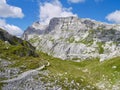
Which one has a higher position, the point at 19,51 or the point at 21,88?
the point at 19,51

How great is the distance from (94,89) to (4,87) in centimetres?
2487

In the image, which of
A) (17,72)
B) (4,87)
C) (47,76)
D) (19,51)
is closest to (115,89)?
(47,76)

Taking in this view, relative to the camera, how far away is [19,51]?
111938 millimetres

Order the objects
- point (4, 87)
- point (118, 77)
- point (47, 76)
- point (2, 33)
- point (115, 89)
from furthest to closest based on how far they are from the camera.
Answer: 1. point (2, 33)
2. point (118, 77)
3. point (115, 89)
4. point (47, 76)
5. point (4, 87)

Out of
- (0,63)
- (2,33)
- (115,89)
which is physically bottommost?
(115,89)

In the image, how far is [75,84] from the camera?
A: 70.0 meters

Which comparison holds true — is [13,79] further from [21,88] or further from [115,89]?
[115,89]

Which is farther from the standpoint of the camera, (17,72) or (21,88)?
(17,72)

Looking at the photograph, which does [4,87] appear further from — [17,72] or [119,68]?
[119,68]

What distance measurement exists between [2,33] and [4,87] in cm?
8900

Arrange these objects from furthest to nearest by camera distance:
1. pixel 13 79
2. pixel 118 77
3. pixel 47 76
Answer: pixel 118 77 → pixel 47 76 → pixel 13 79

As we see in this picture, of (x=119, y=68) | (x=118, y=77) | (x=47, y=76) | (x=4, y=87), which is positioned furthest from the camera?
(x=119, y=68)

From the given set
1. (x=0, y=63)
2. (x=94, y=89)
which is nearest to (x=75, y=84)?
(x=94, y=89)

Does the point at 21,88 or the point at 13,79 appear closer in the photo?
the point at 21,88
